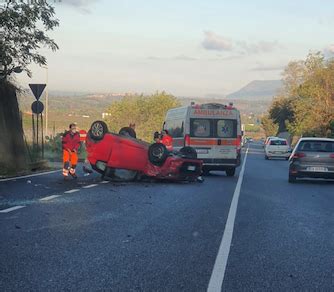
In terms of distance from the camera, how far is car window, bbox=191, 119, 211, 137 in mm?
23109

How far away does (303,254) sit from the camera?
7.96 m

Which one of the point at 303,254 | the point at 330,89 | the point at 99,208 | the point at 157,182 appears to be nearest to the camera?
the point at 303,254

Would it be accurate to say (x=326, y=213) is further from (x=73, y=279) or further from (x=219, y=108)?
(x=219, y=108)

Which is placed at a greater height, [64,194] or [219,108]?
[219,108]

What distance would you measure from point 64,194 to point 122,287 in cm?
859

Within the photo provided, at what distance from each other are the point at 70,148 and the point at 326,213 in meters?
9.19

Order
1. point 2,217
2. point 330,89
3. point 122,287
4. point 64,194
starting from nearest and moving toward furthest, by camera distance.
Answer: point 122,287, point 2,217, point 64,194, point 330,89

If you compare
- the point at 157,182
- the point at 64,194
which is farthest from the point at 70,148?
the point at 64,194

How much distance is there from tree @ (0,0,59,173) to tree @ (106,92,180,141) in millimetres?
92211

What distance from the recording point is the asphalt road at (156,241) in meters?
6.38

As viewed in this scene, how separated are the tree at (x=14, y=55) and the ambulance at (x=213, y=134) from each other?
17.5ft

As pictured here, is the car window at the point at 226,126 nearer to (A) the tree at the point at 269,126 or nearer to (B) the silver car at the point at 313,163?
(B) the silver car at the point at 313,163

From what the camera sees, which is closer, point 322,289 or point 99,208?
point 322,289

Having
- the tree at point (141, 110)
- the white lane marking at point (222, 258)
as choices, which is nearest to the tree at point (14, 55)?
the white lane marking at point (222, 258)
